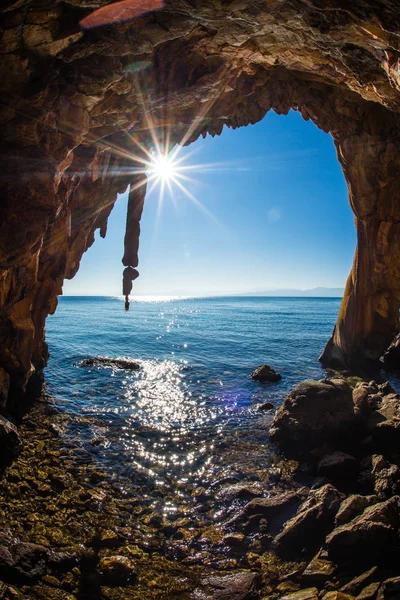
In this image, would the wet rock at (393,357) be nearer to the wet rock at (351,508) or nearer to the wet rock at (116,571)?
the wet rock at (351,508)

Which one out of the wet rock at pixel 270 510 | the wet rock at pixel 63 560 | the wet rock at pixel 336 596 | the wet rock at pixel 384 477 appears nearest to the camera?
the wet rock at pixel 336 596

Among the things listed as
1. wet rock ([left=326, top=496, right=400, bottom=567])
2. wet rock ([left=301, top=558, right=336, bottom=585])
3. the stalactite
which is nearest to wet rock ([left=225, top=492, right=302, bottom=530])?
wet rock ([left=301, top=558, right=336, bottom=585])

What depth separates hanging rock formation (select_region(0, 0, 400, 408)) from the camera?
298 inches

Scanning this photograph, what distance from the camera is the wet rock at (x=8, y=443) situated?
33.3ft

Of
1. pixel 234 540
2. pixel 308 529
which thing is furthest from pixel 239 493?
pixel 308 529

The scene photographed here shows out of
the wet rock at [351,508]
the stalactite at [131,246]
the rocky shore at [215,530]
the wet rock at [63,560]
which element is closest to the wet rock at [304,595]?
the rocky shore at [215,530]

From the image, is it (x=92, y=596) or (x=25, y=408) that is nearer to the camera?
(x=92, y=596)

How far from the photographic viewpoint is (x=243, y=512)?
30.1 feet

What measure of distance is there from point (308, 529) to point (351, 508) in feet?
4.19

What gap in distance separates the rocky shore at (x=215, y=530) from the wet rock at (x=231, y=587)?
0.08 ft

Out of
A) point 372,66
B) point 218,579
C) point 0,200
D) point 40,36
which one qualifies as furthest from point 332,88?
point 218,579

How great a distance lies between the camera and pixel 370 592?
5.66 metres

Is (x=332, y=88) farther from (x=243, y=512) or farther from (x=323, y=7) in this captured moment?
(x=243, y=512)

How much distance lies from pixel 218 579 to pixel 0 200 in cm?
1270
